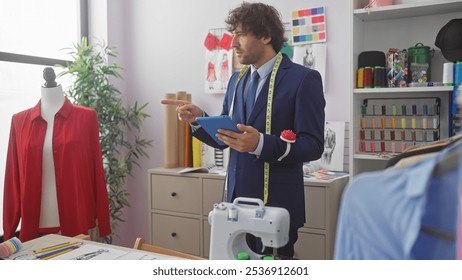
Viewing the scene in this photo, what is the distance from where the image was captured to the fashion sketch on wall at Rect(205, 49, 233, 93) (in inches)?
131

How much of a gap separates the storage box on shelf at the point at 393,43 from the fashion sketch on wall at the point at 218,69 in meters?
1.05

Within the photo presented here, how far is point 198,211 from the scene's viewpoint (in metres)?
2.92

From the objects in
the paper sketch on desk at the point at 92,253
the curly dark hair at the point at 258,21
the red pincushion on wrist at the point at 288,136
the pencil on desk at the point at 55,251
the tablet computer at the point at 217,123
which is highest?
the curly dark hair at the point at 258,21

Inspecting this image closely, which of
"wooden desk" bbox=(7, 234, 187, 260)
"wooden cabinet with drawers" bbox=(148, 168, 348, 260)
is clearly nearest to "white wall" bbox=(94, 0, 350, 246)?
"wooden cabinet with drawers" bbox=(148, 168, 348, 260)

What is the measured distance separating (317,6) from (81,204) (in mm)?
2008

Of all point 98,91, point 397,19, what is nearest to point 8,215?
point 98,91

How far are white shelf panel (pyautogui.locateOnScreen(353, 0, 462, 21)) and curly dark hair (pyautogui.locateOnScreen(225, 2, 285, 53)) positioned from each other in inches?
31.1

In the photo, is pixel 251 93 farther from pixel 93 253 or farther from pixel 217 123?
pixel 93 253

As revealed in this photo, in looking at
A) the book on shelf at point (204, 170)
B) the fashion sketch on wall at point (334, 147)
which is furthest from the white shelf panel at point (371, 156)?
the book on shelf at point (204, 170)

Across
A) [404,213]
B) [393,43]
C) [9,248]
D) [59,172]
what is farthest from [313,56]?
[404,213]

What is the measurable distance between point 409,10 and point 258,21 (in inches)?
43.2

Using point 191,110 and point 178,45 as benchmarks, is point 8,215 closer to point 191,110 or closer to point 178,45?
point 191,110

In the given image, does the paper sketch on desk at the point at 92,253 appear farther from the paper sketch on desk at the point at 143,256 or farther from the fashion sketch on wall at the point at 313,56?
the fashion sketch on wall at the point at 313,56

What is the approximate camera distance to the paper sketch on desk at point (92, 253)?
140cm
